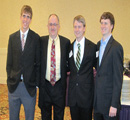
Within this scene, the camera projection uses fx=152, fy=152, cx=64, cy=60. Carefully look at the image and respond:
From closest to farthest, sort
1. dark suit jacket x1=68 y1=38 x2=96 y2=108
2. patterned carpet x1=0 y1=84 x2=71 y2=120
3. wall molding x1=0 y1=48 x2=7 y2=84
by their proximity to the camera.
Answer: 1. dark suit jacket x1=68 y1=38 x2=96 y2=108
2. patterned carpet x1=0 y1=84 x2=71 y2=120
3. wall molding x1=0 y1=48 x2=7 y2=84

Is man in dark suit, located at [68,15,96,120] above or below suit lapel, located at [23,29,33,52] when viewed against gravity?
below

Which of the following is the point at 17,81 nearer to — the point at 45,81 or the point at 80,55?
the point at 45,81

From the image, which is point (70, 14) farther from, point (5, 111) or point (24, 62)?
point (24, 62)

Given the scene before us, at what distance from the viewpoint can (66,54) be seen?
2059mm

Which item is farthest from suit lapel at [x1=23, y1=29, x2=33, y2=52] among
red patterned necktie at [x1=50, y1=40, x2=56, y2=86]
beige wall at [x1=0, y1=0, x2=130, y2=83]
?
beige wall at [x1=0, y1=0, x2=130, y2=83]

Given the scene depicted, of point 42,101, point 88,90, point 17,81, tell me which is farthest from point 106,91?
point 17,81

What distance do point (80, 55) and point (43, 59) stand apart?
50 centimetres

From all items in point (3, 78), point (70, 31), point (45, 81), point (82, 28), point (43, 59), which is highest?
point (70, 31)

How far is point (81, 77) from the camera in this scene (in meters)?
1.83

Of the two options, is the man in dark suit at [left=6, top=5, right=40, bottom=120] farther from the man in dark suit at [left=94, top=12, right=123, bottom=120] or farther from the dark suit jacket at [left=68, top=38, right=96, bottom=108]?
the man in dark suit at [left=94, top=12, right=123, bottom=120]

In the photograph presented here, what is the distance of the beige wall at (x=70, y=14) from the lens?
16.8ft

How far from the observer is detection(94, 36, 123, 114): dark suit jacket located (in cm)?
156

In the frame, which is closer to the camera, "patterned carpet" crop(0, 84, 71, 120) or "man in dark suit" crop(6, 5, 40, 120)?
"man in dark suit" crop(6, 5, 40, 120)

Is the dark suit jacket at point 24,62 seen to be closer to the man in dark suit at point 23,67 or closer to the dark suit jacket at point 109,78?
the man in dark suit at point 23,67
